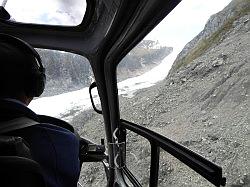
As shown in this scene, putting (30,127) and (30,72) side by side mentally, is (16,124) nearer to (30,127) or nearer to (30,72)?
(30,127)

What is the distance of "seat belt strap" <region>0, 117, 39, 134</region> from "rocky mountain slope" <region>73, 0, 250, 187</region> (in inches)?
54.6

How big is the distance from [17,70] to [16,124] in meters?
0.19

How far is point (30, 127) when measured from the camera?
1.05 m

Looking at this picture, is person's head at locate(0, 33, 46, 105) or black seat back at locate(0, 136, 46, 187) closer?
black seat back at locate(0, 136, 46, 187)

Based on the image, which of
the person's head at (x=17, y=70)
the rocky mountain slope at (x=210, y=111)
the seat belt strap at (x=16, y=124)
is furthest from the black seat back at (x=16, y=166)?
the rocky mountain slope at (x=210, y=111)

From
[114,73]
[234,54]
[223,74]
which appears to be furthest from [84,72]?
[234,54]

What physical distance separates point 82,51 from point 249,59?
16.2 meters

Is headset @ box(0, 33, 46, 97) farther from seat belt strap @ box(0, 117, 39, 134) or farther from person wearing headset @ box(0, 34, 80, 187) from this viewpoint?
seat belt strap @ box(0, 117, 39, 134)

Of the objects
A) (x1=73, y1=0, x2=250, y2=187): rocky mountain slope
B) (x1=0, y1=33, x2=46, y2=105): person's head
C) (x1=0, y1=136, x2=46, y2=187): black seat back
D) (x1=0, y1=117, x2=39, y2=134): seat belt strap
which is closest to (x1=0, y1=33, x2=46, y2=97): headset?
(x1=0, y1=33, x2=46, y2=105): person's head

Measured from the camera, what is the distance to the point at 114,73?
2504 millimetres

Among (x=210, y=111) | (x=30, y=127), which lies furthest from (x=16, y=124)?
(x=210, y=111)

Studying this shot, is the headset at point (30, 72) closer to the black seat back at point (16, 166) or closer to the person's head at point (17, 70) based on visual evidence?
the person's head at point (17, 70)

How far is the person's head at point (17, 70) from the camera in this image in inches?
41.5

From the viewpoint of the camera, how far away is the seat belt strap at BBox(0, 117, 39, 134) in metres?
0.98
